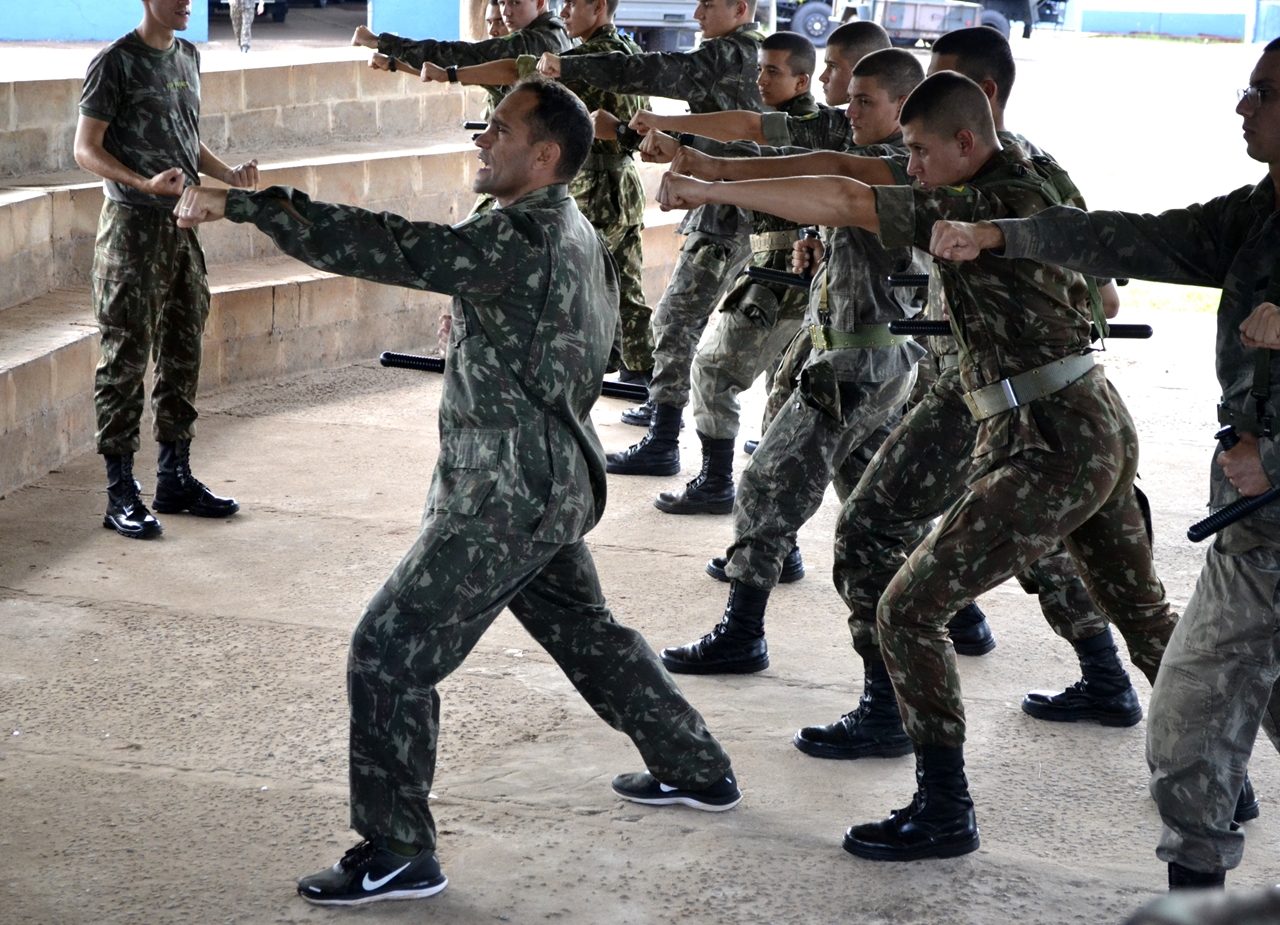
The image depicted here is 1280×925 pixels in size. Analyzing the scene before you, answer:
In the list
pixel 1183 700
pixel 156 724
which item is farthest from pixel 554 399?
pixel 156 724

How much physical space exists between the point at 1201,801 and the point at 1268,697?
0.25 metres

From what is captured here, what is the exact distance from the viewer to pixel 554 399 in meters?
3.32

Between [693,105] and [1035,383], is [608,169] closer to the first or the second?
[693,105]

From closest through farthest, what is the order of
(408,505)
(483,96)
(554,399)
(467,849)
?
1. (554,399)
2. (467,849)
3. (408,505)
4. (483,96)

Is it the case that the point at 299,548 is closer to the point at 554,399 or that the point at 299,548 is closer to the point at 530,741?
the point at 530,741

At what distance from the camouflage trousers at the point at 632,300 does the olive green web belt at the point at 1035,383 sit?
3.97 meters

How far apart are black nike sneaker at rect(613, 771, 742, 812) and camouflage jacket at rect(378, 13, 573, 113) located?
466 cm

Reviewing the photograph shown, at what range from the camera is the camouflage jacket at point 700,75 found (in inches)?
260

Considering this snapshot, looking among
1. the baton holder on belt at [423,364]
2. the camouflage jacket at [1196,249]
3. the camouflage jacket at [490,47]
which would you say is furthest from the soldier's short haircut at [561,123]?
the camouflage jacket at [490,47]

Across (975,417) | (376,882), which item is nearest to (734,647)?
(975,417)

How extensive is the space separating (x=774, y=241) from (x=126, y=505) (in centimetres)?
272

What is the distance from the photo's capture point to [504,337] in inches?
130

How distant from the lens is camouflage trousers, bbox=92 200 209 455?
5.77 m

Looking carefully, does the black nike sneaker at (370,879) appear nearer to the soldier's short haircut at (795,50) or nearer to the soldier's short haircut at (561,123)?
the soldier's short haircut at (561,123)
